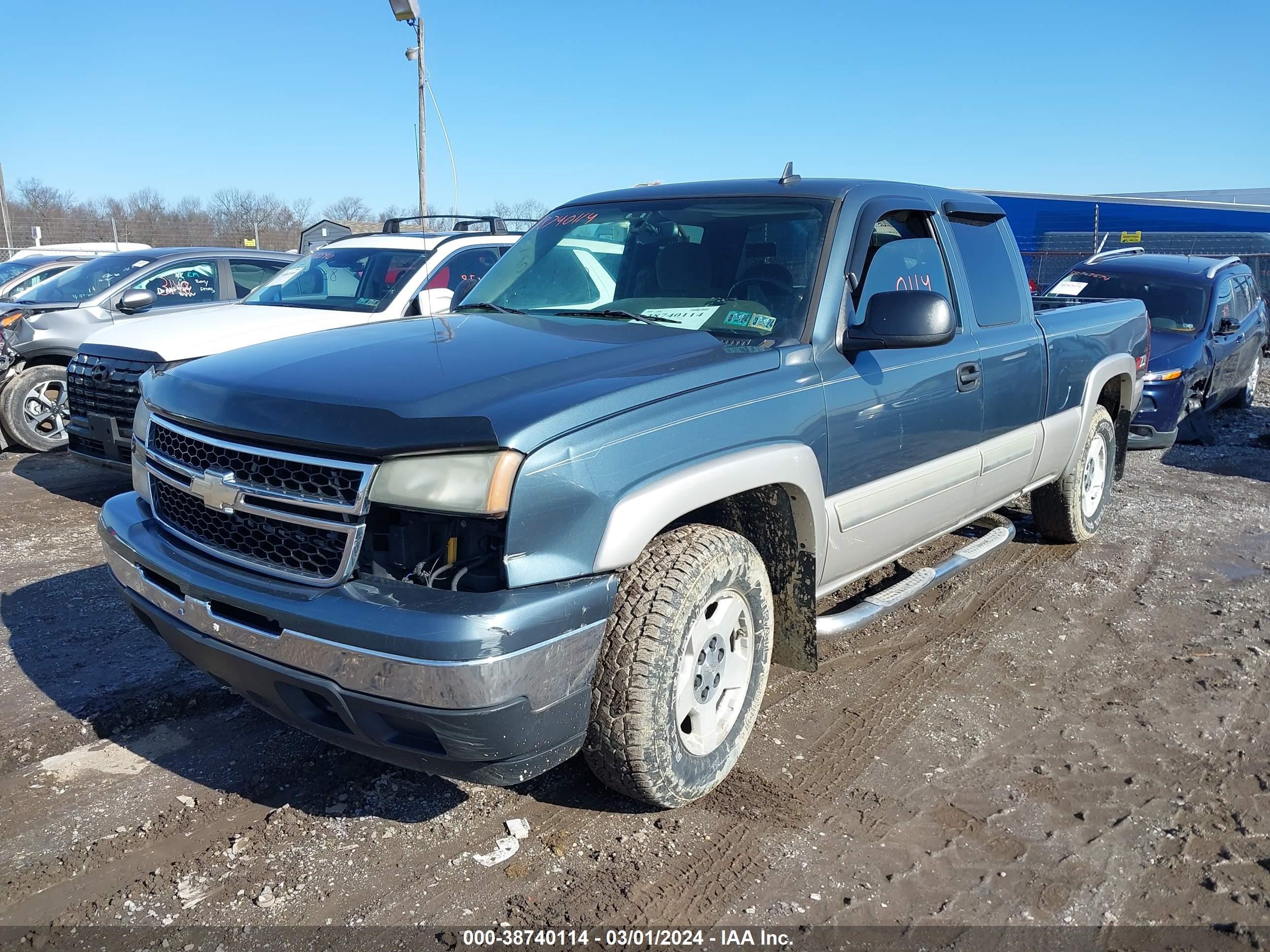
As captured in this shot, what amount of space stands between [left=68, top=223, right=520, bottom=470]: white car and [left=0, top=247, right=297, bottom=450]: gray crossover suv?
1058mm

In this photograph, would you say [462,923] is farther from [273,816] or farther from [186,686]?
[186,686]

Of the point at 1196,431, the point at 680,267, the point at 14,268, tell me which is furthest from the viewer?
the point at 14,268

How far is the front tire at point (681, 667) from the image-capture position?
8.87 ft

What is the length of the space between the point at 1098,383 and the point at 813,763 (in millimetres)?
3278

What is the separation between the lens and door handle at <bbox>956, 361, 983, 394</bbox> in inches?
162

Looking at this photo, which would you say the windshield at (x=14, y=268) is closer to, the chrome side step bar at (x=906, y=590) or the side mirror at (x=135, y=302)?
the side mirror at (x=135, y=302)

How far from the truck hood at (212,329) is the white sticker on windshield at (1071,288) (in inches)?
283

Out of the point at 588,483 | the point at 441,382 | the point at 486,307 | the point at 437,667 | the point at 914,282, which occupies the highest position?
the point at 914,282

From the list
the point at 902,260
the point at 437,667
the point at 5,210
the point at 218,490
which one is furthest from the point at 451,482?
the point at 5,210

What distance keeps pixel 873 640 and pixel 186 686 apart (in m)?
3.01

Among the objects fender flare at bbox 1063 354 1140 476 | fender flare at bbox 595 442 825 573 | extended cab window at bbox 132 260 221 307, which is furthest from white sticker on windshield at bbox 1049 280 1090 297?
extended cab window at bbox 132 260 221 307

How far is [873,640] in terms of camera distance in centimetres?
463

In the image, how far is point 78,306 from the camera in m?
8.47

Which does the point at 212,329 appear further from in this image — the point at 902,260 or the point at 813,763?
the point at 813,763
